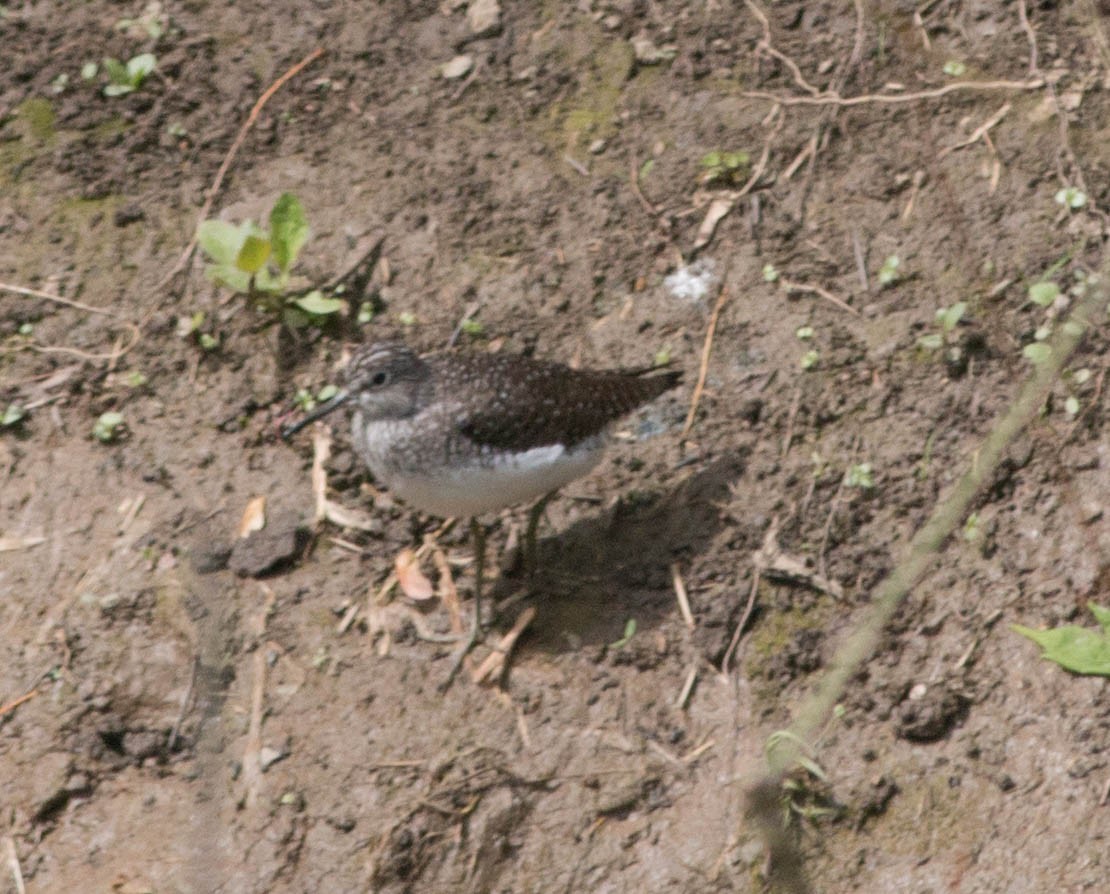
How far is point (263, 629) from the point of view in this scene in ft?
18.2

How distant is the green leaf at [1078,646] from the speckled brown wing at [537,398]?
5.80ft

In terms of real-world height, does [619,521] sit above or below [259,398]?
below

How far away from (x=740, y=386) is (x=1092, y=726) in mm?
2002

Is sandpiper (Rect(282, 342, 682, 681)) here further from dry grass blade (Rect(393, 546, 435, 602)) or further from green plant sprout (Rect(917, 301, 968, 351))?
green plant sprout (Rect(917, 301, 968, 351))

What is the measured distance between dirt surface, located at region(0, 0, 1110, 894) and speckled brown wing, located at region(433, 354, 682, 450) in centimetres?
38

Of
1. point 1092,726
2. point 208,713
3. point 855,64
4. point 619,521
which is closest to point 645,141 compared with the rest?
point 855,64

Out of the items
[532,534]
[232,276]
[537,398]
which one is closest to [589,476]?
[532,534]

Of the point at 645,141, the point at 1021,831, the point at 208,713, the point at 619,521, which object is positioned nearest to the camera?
the point at 208,713

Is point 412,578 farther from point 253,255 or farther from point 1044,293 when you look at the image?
point 1044,293

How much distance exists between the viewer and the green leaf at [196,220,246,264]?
6.23 meters

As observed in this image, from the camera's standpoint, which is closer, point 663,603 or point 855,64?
point 663,603

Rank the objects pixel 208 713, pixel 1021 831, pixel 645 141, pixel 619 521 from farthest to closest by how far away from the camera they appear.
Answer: pixel 645 141 < pixel 619 521 < pixel 1021 831 < pixel 208 713

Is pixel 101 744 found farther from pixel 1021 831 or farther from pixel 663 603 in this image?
pixel 1021 831

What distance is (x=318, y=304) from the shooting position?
6297 mm
